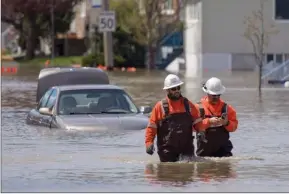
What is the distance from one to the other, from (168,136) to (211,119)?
2.02 ft

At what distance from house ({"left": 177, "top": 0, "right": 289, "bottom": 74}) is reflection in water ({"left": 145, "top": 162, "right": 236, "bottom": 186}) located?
38711 mm

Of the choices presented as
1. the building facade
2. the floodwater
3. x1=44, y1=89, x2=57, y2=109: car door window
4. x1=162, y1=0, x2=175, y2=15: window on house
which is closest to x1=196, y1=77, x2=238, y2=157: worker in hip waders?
the floodwater

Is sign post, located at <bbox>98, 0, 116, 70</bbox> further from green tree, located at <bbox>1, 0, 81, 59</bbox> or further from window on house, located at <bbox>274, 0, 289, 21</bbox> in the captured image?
green tree, located at <bbox>1, 0, 81, 59</bbox>

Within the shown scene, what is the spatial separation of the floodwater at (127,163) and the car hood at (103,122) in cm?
13

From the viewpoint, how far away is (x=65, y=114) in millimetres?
20484

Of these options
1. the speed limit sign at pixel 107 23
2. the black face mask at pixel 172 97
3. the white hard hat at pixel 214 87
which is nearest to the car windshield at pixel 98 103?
the white hard hat at pixel 214 87

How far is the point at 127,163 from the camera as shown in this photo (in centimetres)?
1573

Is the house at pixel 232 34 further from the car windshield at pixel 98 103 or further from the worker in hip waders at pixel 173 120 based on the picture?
the worker in hip waders at pixel 173 120

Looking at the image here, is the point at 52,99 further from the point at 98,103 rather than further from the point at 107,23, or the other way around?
the point at 107,23

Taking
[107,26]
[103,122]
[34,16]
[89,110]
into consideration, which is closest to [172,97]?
[103,122]

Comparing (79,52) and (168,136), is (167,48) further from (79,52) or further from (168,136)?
(168,136)

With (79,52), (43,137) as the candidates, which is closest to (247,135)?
(43,137)

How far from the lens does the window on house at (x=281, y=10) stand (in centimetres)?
5359

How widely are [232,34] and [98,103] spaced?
3420cm
